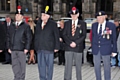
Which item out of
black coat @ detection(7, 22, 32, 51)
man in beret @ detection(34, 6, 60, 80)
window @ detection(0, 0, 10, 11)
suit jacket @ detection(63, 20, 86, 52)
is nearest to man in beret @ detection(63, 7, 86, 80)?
suit jacket @ detection(63, 20, 86, 52)

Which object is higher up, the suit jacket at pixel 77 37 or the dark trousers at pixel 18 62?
the suit jacket at pixel 77 37

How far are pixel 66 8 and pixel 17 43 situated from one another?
102 feet

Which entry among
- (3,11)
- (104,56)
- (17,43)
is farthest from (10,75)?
(3,11)

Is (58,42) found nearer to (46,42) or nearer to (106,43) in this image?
(46,42)

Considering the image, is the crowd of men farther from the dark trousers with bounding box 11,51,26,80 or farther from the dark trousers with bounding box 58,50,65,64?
the dark trousers with bounding box 58,50,65,64

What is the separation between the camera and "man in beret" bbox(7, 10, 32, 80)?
817cm

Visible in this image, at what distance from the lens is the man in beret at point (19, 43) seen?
817 centimetres

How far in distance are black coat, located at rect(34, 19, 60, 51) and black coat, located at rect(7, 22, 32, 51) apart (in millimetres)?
312

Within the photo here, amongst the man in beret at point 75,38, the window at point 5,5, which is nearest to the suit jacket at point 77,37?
the man in beret at point 75,38

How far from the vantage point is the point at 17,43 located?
26.8 ft

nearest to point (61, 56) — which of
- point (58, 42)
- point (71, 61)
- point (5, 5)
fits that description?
point (71, 61)

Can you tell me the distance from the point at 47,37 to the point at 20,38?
0.80 metres

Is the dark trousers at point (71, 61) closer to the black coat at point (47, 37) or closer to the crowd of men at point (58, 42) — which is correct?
the crowd of men at point (58, 42)

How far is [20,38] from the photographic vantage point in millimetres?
8172
